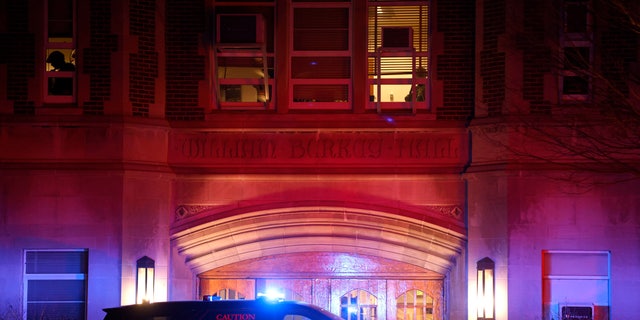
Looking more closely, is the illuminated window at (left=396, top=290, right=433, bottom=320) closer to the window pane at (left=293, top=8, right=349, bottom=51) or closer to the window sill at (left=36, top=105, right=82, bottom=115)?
the window pane at (left=293, top=8, right=349, bottom=51)

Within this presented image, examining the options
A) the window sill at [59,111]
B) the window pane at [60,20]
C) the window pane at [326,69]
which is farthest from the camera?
the window pane at [326,69]

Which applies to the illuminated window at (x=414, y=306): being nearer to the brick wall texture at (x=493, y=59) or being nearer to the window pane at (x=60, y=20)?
the brick wall texture at (x=493, y=59)

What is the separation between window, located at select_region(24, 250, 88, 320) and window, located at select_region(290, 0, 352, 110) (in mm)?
4434

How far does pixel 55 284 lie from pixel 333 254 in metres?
4.57

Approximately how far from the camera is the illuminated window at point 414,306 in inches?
638

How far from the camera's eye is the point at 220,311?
35.7 feet

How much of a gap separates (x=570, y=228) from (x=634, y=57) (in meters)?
2.84

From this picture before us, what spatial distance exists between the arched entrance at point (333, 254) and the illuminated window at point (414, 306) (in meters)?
0.02

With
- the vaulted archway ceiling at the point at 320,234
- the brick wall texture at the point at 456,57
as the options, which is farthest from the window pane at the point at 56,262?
the brick wall texture at the point at 456,57

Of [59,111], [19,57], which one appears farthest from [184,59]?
[19,57]


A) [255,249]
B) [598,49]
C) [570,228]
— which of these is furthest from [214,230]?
[598,49]

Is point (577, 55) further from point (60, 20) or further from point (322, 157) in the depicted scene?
point (60, 20)

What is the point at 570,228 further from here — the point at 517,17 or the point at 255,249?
the point at 255,249

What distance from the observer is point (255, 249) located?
1608 cm
